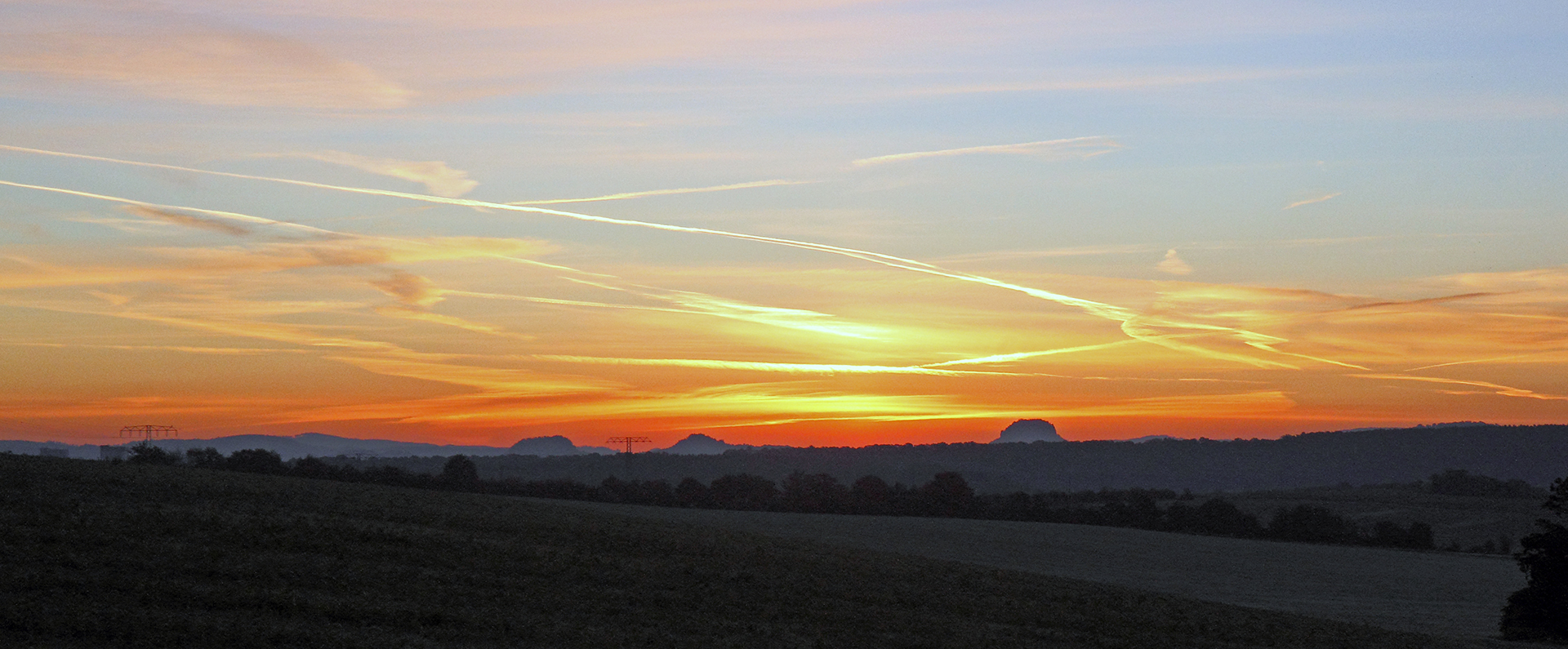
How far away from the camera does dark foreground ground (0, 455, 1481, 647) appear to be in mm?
22391

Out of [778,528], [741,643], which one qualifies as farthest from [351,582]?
[778,528]

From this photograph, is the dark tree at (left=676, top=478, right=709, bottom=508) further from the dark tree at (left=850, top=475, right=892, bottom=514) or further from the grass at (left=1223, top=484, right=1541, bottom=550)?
the grass at (left=1223, top=484, right=1541, bottom=550)

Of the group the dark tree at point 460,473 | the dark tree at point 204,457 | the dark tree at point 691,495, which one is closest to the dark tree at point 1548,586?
the dark tree at point 691,495

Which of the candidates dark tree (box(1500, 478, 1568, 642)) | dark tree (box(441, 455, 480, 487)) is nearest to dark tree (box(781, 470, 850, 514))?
dark tree (box(441, 455, 480, 487))

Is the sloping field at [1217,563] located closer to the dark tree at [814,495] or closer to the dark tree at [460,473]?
the dark tree at [460,473]

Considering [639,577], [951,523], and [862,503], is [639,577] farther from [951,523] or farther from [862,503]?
[862,503]

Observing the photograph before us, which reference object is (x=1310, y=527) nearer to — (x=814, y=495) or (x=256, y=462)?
(x=814, y=495)

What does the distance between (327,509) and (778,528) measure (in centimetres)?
4333

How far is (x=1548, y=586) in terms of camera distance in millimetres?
36969

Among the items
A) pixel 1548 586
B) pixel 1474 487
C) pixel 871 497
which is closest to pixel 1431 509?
pixel 1474 487

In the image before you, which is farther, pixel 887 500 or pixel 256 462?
pixel 887 500

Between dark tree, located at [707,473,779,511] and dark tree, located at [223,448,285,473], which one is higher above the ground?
dark tree, located at [223,448,285,473]

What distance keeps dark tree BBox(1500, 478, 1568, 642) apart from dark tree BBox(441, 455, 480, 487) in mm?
70630

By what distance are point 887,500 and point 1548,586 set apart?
72.4 meters
